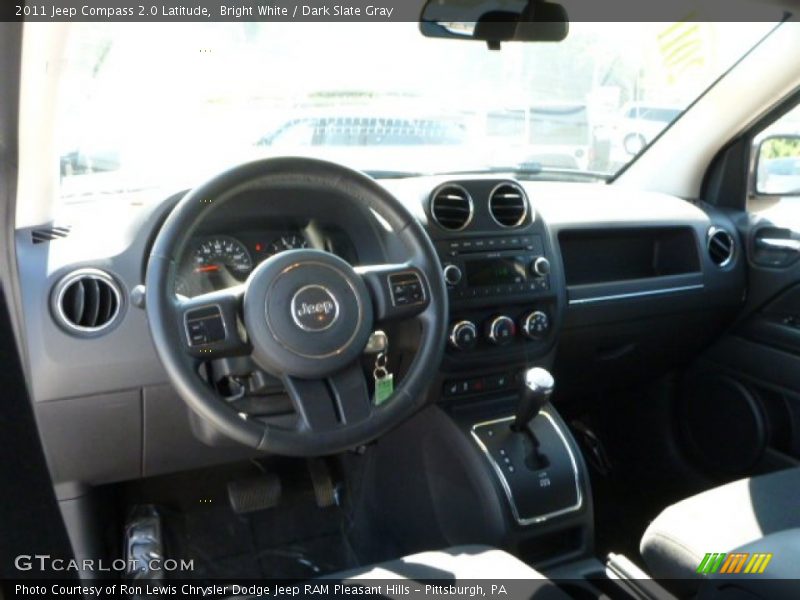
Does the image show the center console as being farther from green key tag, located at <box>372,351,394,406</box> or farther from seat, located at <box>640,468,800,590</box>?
green key tag, located at <box>372,351,394,406</box>

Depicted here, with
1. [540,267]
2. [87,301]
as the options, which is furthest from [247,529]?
[540,267]

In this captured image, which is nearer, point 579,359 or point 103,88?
point 103,88

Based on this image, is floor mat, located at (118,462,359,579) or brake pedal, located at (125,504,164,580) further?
floor mat, located at (118,462,359,579)

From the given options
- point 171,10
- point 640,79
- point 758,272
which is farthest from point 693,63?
point 171,10

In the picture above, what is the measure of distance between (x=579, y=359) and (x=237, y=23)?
154 cm

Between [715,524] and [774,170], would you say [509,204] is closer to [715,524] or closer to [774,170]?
[715,524]

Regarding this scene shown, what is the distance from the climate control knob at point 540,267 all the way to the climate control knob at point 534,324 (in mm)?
115

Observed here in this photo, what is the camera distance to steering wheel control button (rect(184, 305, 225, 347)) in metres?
1.66

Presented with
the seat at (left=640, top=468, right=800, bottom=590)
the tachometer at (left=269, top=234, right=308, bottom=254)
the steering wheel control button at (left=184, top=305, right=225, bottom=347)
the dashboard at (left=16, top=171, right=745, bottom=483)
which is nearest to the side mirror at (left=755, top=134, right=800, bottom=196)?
the dashboard at (left=16, top=171, right=745, bottom=483)

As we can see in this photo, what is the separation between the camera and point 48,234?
214 cm

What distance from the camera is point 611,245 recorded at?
296 cm

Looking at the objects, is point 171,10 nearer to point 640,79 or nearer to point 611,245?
point 611,245

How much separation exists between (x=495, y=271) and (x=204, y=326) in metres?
1.06

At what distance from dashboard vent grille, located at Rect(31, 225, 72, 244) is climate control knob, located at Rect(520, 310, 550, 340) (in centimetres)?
129
